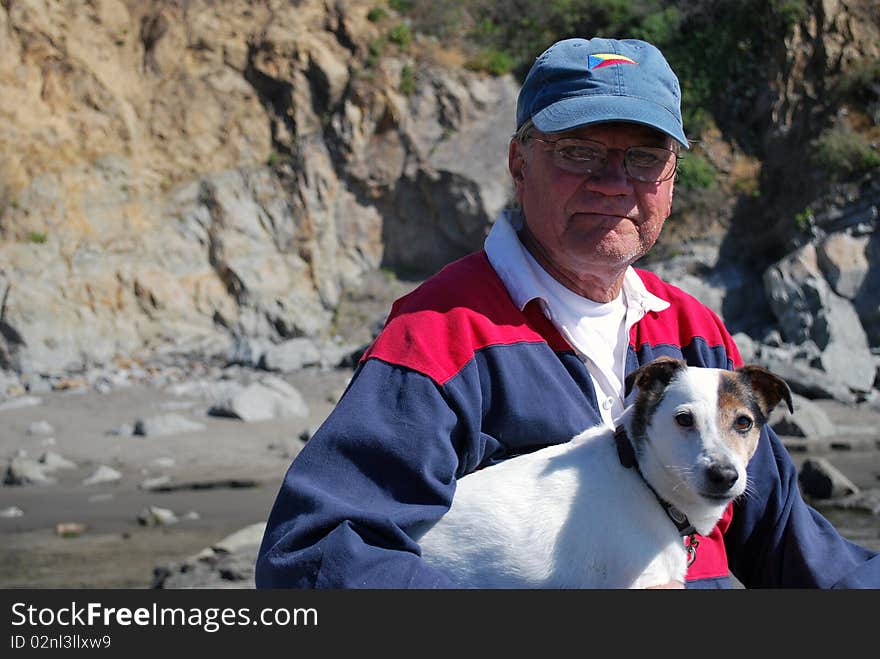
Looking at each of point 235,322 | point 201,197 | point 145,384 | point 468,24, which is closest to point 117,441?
point 145,384

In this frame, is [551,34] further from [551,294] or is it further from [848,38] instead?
[551,294]

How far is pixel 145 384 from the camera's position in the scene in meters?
16.9

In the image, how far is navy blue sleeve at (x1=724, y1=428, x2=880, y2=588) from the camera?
2896 mm

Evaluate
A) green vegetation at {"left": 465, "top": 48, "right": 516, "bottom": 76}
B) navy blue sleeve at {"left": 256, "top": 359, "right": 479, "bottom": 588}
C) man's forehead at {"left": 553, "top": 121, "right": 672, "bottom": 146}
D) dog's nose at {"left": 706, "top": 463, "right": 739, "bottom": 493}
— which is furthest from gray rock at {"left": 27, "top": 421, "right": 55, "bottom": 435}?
green vegetation at {"left": 465, "top": 48, "right": 516, "bottom": 76}

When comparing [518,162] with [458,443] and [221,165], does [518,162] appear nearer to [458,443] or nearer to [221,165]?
[458,443]

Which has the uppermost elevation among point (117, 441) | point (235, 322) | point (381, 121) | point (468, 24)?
point (468, 24)

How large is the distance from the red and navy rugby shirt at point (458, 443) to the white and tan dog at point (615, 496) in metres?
0.09

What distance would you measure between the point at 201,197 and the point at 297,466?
19.7 meters

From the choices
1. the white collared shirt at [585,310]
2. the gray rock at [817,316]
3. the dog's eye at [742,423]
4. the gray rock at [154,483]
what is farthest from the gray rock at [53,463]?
the gray rock at [817,316]

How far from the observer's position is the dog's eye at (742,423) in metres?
2.76

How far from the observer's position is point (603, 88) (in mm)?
2688

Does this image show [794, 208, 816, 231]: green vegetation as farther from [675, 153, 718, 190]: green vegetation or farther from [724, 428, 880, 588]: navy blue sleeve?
[724, 428, 880, 588]: navy blue sleeve

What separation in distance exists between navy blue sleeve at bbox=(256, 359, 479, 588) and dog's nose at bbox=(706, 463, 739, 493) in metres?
0.69
